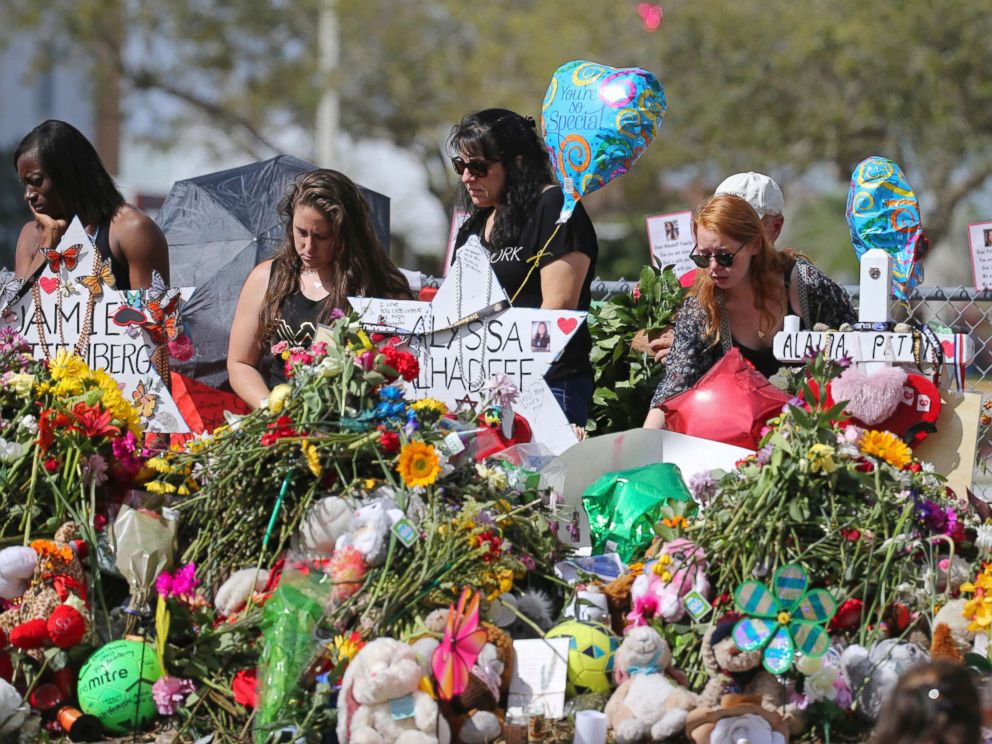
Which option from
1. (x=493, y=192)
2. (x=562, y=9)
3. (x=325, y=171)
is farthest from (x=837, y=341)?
(x=562, y=9)

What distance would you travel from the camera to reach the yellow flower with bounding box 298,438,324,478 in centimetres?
362

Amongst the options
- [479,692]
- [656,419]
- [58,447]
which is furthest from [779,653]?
[58,447]

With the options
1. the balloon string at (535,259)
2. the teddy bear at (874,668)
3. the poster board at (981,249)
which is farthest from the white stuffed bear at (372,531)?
the poster board at (981,249)

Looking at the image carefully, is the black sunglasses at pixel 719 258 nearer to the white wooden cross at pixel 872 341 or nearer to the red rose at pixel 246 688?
the white wooden cross at pixel 872 341

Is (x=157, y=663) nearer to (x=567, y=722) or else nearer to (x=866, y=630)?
(x=567, y=722)

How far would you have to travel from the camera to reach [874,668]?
3318 mm

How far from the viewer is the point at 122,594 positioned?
379cm

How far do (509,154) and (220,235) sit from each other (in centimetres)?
177

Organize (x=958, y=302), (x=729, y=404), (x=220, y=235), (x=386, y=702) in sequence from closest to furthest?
(x=386, y=702) < (x=729, y=404) < (x=958, y=302) < (x=220, y=235)

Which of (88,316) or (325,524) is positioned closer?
(325,524)

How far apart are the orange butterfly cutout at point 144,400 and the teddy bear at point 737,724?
2116mm

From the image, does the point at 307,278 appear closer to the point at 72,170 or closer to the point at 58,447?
the point at 72,170

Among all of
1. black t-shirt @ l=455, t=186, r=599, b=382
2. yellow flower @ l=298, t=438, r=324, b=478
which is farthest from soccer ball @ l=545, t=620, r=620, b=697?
black t-shirt @ l=455, t=186, r=599, b=382

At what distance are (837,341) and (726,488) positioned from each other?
28.4 inches
